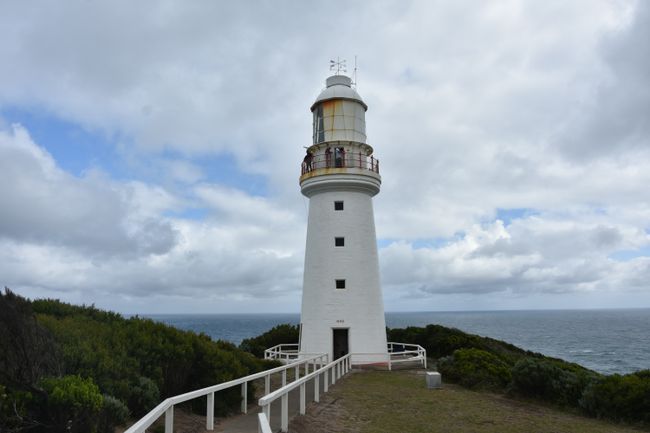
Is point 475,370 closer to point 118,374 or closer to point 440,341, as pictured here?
point 440,341

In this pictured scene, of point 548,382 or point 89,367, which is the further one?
point 548,382

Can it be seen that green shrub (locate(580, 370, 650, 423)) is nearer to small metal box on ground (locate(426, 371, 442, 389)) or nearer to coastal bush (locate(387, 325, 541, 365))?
small metal box on ground (locate(426, 371, 442, 389))

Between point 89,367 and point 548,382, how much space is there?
1131cm

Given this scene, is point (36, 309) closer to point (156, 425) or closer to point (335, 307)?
point (156, 425)

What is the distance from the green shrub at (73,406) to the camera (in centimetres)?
624

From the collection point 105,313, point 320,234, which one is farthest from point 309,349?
point 105,313

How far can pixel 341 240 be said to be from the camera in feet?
69.7

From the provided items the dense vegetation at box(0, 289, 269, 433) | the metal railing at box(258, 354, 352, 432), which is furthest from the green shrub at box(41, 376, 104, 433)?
the metal railing at box(258, 354, 352, 432)

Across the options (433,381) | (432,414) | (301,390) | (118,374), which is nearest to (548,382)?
(433,381)

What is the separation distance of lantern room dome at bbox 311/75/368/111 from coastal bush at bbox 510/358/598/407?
12.8 meters

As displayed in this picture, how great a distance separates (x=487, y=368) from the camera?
16547 mm

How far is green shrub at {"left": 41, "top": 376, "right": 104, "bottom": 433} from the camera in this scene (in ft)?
20.5

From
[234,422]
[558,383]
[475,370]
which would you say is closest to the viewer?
[234,422]

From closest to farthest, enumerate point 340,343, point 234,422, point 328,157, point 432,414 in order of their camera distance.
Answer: point 234,422 < point 432,414 < point 328,157 < point 340,343
